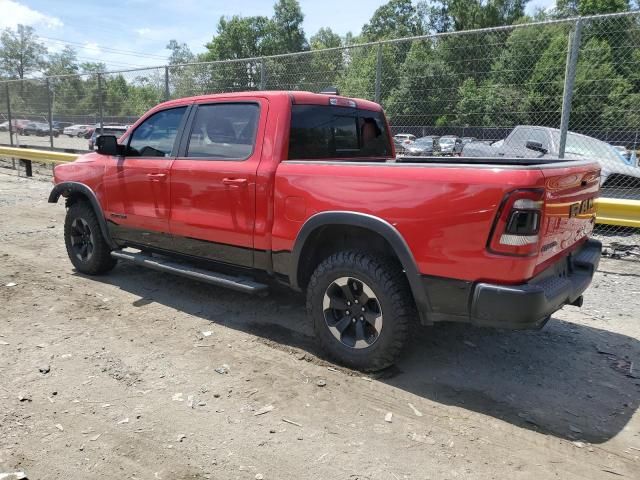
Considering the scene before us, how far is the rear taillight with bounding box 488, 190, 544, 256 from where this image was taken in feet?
8.89

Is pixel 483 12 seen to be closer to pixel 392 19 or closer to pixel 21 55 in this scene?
pixel 392 19

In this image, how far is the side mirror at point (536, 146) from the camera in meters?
7.35

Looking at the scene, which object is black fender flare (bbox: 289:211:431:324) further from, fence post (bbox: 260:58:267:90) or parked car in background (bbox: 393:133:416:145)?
fence post (bbox: 260:58:267:90)

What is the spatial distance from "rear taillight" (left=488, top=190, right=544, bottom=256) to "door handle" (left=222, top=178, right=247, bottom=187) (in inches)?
Answer: 77.9

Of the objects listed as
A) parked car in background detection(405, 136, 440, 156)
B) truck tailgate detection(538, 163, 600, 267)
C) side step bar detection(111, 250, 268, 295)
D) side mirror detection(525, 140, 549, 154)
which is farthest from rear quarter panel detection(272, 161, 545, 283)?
parked car in background detection(405, 136, 440, 156)

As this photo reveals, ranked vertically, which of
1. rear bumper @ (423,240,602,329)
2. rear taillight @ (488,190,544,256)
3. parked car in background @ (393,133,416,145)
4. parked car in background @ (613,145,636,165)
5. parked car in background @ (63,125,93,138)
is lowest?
rear bumper @ (423,240,602,329)

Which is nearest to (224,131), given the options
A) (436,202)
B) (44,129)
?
(436,202)

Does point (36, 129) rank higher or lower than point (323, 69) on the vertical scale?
lower

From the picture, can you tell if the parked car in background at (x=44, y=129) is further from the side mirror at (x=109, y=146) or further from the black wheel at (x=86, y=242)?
the side mirror at (x=109, y=146)

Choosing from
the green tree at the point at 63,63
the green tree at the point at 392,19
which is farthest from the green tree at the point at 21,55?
the green tree at the point at 392,19

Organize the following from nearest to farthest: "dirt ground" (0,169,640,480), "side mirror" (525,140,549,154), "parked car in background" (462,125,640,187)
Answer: "dirt ground" (0,169,640,480), "side mirror" (525,140,549,154), "parked car in background" (462,125,640,187)

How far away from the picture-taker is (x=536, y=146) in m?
7.47

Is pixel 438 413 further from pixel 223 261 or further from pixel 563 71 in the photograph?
pixel 563 71

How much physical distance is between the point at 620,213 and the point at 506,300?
4.39 meters
